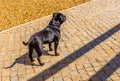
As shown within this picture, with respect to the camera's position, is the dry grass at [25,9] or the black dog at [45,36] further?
the dry grass at [25,9]

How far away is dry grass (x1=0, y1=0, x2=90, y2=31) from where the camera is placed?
12.8 meters

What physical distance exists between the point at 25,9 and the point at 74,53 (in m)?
6.58

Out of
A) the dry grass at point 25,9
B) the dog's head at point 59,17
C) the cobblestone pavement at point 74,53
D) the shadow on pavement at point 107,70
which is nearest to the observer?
the shadow on pavement at point 107,70

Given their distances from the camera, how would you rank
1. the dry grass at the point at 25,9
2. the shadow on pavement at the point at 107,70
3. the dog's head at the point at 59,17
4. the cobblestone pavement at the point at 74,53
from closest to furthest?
the shadow on pavement at the point at 107,70 → the cobblestone pavement at the point at 74,53 → the dog's head at the point at 59,17 → the dry grass at the point at 25,9

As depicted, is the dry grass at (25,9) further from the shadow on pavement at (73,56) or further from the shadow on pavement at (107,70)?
the shadow on pavement at (107,70)

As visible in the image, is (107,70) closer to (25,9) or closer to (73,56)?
(73,56)

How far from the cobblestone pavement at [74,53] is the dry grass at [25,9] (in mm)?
882

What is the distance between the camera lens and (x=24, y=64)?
26.7 ft

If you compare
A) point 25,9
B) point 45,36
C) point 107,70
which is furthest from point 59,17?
point 25,9

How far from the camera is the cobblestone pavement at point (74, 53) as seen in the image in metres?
7.35

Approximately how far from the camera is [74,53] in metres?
8.60

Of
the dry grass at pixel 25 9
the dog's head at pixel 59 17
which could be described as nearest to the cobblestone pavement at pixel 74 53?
the dry grass at pixel 25 9

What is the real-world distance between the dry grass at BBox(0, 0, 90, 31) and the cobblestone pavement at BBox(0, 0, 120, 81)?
882mm

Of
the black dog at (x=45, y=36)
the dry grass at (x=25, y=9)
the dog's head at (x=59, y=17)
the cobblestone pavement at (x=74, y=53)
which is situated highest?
the dog's head at (x=59, y=17)
